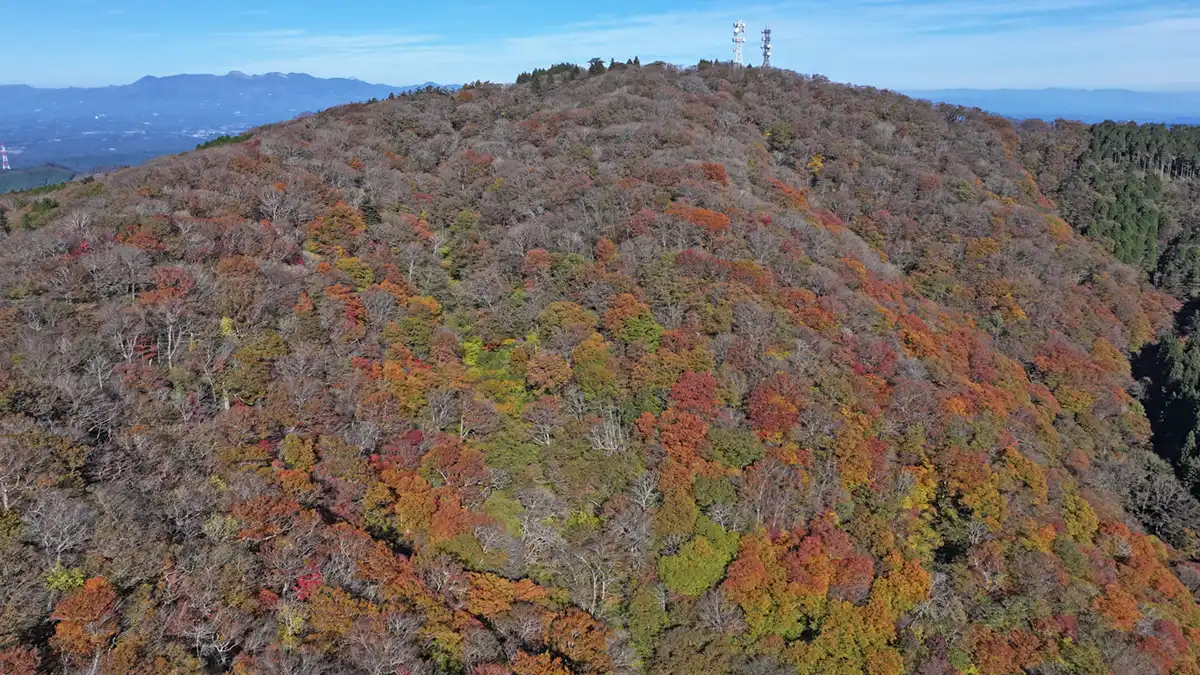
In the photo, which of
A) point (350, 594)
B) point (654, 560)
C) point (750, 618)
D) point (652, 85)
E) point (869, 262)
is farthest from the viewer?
point (652, 85)

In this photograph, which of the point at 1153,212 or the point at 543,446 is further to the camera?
the point at 1153,212

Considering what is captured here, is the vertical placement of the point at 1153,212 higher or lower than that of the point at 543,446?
higher

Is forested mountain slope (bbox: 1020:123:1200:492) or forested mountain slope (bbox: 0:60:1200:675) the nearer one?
forested mountain slope (bbox: 0:60:1200:675)

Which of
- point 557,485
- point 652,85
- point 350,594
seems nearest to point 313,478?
point 350,594

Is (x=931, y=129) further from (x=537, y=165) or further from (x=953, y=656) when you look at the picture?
(x=953, y=656)

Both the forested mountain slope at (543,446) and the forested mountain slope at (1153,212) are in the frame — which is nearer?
the forested mountain slope at (543,446)

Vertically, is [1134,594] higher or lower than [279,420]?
lower

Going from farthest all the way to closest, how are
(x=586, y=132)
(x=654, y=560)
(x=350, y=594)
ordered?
1. (x=586, y=132)
2. (x=654, y=560)
3. (x=350, y=594)

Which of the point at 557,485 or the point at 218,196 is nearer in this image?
the point at 557,485
